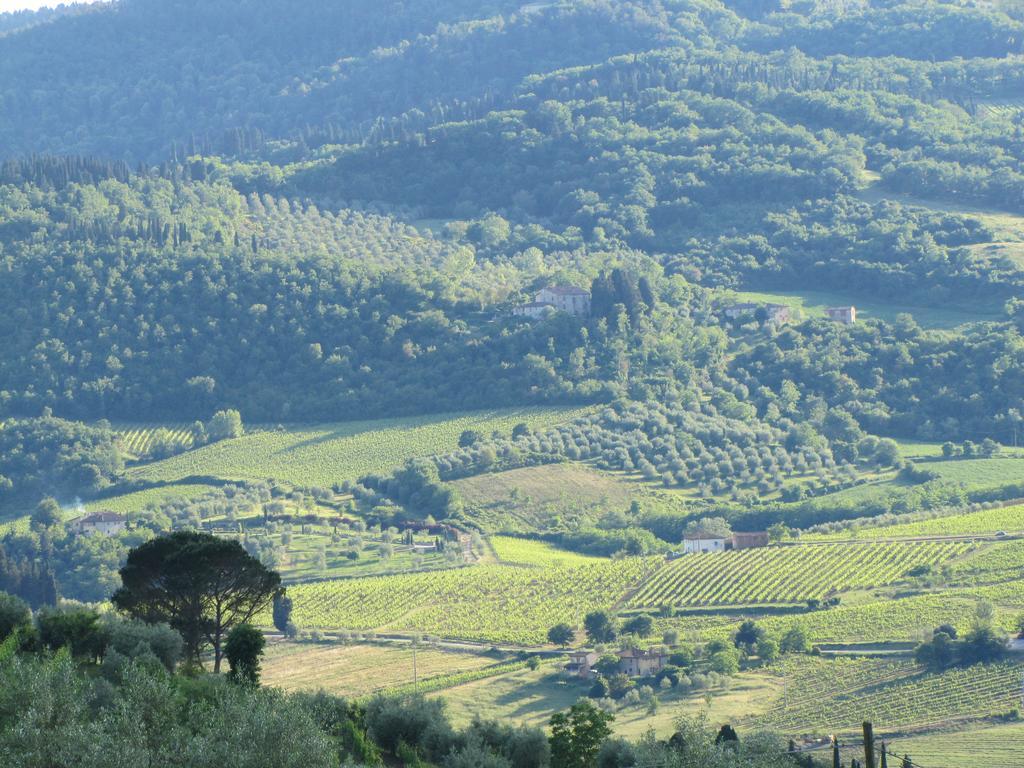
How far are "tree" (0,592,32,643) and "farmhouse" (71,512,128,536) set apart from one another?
50.9 m

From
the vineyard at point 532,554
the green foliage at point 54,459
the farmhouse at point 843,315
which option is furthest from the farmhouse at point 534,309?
the vineyard at point 532,554

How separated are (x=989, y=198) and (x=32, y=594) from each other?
3220 inches

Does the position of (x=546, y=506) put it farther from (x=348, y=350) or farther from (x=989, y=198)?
(x=989, y=198)

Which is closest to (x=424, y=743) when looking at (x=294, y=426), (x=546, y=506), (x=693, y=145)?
(x=546, y=506)

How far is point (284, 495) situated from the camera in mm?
100688

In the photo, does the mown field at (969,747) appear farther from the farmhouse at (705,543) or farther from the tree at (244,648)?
the farmhouse at (705,543)

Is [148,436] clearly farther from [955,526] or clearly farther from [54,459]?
[955,526]

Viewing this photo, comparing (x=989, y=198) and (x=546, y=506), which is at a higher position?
(x=989, y=198)

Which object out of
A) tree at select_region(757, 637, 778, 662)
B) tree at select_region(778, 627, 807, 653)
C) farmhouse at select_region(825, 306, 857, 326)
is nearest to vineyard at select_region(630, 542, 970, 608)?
tree at select_region(778, 627, 807, 653)

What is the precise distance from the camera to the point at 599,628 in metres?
74.0

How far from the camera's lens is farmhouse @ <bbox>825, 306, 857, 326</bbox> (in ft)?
403

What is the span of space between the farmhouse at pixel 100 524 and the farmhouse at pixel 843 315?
147 feet

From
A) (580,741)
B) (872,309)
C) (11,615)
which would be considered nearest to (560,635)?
(580,741)

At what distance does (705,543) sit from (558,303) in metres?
37.4
